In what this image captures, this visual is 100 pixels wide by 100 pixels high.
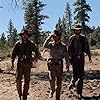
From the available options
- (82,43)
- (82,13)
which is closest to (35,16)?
(82,13)

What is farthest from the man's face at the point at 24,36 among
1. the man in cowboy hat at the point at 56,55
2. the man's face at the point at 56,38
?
the man's face at the point at 56,38

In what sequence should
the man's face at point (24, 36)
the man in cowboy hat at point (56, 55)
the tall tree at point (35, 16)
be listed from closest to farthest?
the man's face at point (24, 36)
the man in cowboy hat at point (56, 55)
the tall tree at point (35, 16)

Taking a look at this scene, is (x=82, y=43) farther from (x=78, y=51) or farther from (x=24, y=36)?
(x=24, y=36)

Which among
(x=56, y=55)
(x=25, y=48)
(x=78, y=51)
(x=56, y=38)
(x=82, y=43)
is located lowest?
(x=56, y=55)

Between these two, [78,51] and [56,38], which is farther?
[78,51]

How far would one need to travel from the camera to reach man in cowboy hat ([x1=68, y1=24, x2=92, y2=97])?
12953 millimetres

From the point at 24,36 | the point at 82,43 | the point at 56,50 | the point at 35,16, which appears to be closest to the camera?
the point at 24,36

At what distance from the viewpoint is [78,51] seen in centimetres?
1302

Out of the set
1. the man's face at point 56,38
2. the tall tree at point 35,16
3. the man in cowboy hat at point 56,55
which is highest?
the tall tree at point 35,16

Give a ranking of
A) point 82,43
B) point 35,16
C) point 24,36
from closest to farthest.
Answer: point 24,36
point 82,43
point 35,16

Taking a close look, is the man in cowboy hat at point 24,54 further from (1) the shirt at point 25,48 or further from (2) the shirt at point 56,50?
(2) the shirt at point 56,50

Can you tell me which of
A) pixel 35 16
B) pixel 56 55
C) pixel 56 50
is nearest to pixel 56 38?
pixel 56 50

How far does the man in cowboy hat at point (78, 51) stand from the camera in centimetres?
1295

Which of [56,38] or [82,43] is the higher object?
[56,38]
